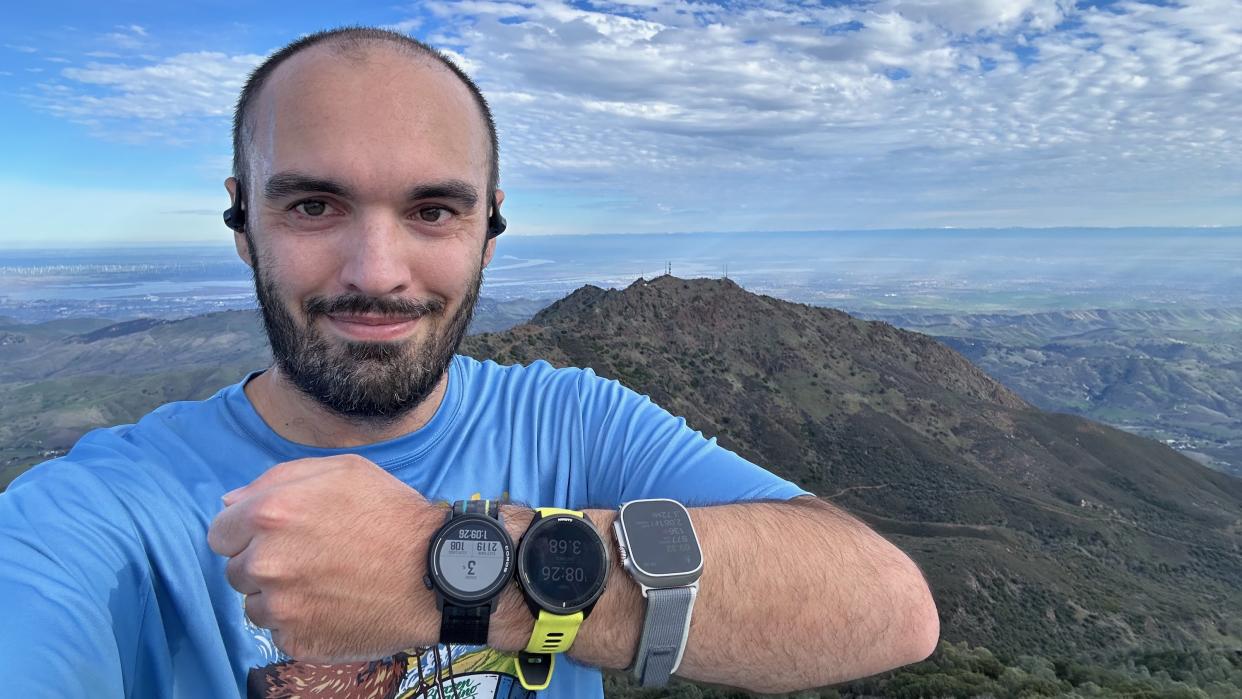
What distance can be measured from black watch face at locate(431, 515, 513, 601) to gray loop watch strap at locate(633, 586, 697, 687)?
1.80ft

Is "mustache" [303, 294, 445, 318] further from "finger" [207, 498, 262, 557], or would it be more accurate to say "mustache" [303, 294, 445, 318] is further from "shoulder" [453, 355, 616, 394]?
"finger" [207, 498, 262, 557]

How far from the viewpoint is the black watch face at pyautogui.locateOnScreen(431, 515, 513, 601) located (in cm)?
234

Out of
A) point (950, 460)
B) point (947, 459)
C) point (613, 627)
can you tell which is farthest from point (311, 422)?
point (950, 460)

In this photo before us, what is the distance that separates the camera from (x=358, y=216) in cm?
312

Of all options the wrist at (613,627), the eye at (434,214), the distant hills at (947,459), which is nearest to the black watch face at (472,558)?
the wrist at (613,627)

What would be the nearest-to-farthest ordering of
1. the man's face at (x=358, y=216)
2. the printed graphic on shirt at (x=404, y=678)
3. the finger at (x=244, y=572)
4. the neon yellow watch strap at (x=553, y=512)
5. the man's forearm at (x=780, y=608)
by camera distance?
the finger at (x=244, y=572), the man's forearm at (x=780, y=608), the neon yellow watch strap at (x=553, y=512), the printed graphic on shirt at (x=404, y=678), the man's face at (x=358, y=216)

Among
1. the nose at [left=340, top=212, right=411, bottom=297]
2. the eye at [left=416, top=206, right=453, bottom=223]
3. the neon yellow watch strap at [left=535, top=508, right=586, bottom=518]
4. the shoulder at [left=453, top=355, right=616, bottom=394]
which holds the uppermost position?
the eye at [left=416, top=206, right=453, bottom=223]

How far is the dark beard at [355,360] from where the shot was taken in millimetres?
3189

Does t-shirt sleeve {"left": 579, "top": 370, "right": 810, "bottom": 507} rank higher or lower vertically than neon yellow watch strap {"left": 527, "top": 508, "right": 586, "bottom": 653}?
higher

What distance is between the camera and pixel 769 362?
128 m

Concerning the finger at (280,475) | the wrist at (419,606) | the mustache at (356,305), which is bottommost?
the wrist at (419,606)

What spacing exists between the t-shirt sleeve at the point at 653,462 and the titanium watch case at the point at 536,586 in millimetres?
822

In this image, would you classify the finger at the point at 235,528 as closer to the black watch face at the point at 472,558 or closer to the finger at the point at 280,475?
the finger at the point at 280,475

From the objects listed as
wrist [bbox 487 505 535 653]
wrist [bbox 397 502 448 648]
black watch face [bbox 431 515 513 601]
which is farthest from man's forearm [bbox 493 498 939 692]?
wrist [bbox 397 502 448 648]
